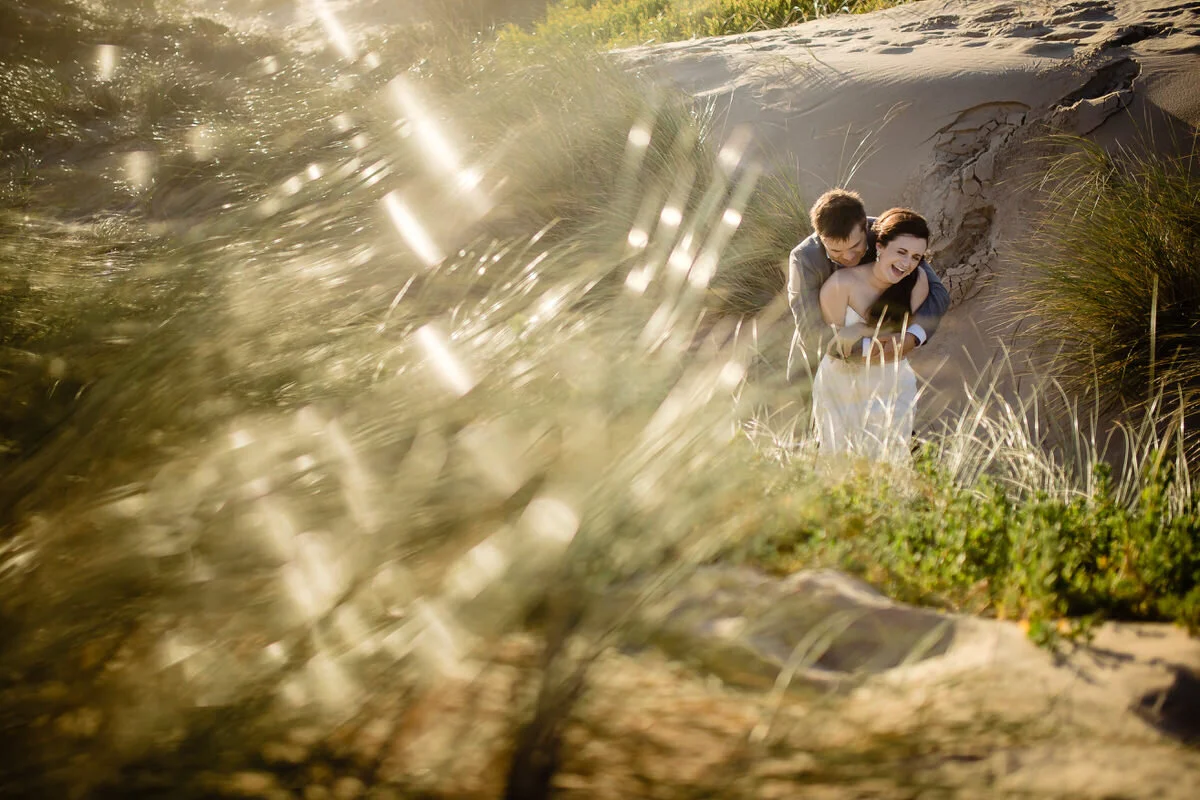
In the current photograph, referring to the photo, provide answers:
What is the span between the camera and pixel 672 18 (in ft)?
31.8

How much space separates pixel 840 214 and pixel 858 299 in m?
0.37

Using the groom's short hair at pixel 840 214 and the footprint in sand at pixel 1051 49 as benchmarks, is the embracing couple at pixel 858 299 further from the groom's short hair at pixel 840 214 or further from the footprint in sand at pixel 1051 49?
the footprint in sand at pixel 1051 49

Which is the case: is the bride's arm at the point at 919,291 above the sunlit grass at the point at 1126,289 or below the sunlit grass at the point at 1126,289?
above

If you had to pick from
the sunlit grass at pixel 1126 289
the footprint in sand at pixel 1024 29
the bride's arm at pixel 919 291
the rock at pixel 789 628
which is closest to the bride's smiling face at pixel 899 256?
the bride's arm at pixel 919 291

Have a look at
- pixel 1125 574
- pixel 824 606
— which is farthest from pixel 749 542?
pixel 1125 574

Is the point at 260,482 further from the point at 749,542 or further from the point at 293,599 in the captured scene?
the point at 749,542

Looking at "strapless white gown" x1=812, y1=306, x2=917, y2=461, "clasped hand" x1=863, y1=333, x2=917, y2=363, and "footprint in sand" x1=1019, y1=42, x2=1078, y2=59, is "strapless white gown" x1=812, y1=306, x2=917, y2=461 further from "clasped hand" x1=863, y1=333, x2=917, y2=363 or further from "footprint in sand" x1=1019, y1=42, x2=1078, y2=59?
"footprint in sand" x1=1019, y1=42, x2=1078, y2=59

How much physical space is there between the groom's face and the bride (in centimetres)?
4

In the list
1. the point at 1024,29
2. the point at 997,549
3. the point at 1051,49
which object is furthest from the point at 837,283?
the point at 1024,29

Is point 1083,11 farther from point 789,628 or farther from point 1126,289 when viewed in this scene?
point 789,628

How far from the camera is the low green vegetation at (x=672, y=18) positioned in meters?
7.71

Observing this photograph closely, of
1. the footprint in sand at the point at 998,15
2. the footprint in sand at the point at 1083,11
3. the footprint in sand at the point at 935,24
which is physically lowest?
the footprint in sand at the point at 1083,11

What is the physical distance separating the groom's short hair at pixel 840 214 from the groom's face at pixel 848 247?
22mm

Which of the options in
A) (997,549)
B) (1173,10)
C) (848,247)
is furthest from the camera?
(1173,10)
